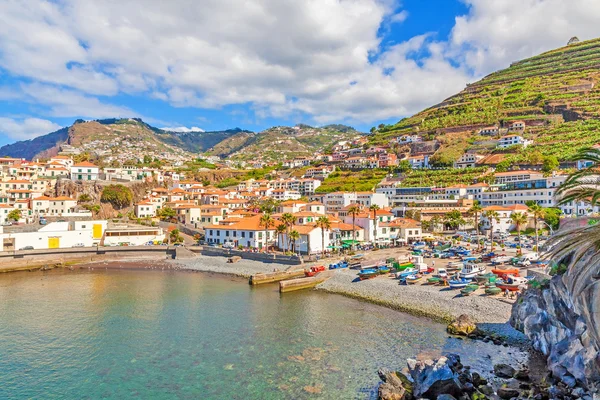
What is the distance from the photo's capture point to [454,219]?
70250 mm

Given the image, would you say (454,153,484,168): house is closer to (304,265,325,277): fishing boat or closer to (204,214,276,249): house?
(204,214,276,249): house

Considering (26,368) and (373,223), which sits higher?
(373,223)

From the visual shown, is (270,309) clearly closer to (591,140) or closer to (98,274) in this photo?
(98,274)

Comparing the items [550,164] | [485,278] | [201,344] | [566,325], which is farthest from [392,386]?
[550,164]

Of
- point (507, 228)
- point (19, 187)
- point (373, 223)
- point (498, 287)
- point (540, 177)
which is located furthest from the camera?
point (19, 187)

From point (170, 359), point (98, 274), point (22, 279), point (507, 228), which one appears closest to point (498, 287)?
point (170, 359)

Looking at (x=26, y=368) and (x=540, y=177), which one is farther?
(x=540, y=177)

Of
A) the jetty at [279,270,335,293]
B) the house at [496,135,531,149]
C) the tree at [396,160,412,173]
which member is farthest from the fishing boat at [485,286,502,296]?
the house at [496,135,531,149]

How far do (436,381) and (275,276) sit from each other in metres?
28.4

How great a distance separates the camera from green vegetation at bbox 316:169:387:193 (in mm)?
103125

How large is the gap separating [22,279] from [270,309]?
112 ft

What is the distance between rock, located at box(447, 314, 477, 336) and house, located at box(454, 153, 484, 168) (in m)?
86.5

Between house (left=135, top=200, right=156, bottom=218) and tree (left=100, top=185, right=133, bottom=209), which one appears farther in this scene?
tree (left=100, top=185, right=133, bottom=209)

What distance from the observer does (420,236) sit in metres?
63.8
